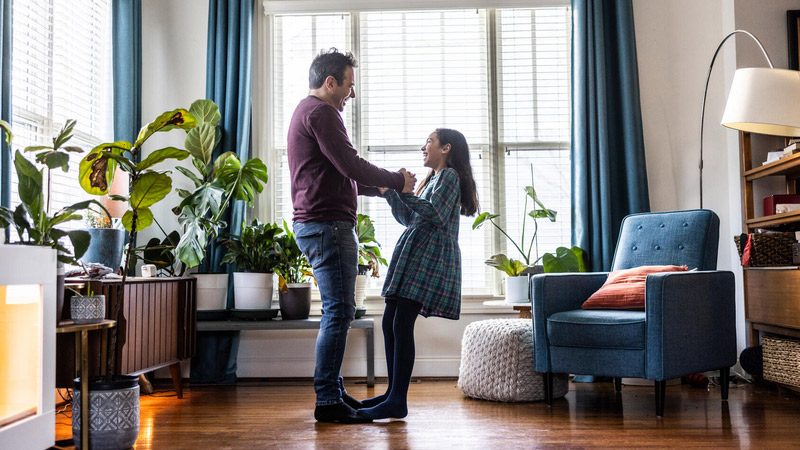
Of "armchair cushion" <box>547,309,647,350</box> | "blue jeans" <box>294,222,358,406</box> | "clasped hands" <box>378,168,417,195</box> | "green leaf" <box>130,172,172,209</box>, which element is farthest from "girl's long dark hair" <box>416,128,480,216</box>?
"green leaf" <box>130,172,172,209</box>

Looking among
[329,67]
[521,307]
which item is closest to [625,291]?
[521,307]

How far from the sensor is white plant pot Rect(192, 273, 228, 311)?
363 centimetres

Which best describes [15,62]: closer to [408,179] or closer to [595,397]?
[408,179]

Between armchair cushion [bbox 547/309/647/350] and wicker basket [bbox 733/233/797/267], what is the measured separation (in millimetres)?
819

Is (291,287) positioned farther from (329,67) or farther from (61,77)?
(61,77)

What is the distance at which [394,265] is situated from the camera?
8.49 feet

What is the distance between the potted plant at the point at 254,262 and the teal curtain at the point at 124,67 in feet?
3.02

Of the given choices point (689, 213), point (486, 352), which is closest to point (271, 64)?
point (486, 352)

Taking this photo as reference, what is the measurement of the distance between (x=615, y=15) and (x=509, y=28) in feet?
2.05

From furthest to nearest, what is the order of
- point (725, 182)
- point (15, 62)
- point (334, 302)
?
point (725, 182)
point (15, 62)
point (334, 302)

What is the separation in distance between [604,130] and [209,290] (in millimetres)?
2414

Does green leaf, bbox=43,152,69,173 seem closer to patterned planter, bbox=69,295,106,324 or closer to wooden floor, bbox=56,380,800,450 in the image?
patterned planter, bbox=69,295,106,324

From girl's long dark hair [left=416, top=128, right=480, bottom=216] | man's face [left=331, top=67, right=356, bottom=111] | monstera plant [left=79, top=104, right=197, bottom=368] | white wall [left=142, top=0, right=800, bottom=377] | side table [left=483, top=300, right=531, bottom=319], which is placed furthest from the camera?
white wall [left=142, top=0, right=800, bottom=377]

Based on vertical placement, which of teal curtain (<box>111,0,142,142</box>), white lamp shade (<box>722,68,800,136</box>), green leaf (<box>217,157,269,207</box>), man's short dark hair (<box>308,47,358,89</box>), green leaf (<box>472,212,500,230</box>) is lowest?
green leaf (<box>472,212,500,230</box>)
